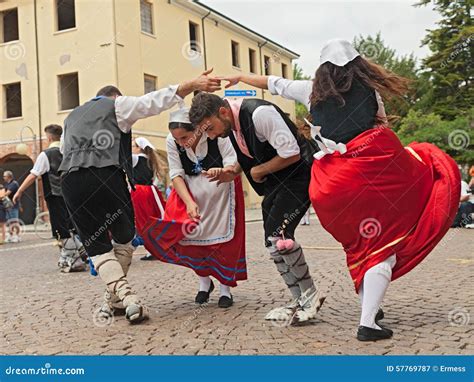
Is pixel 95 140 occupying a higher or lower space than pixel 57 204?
higher

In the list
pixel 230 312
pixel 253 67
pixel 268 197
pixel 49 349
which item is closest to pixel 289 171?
pixel 268 197

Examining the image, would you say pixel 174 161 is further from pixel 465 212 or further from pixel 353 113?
pixel 465 212

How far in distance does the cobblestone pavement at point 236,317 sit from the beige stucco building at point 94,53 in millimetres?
14114

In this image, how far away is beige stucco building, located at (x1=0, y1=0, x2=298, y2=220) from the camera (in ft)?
68.4

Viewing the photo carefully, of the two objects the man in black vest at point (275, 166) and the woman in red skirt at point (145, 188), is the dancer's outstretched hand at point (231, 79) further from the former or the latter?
the woman in red skirt at point (145, 188)

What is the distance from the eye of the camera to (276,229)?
158 inches

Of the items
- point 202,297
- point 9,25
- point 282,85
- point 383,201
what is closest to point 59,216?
point 202,297

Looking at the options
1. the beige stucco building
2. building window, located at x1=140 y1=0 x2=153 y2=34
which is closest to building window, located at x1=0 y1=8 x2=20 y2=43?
the beige stucco building

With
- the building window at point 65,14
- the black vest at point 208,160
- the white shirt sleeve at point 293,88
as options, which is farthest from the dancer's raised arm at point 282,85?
the building window at point 65,14

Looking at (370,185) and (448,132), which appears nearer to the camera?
(370,185)

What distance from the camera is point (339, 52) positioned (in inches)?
135

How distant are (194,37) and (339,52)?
21670 millimetres

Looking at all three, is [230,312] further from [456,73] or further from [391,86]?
[456,73]

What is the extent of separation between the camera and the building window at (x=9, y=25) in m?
23.8
